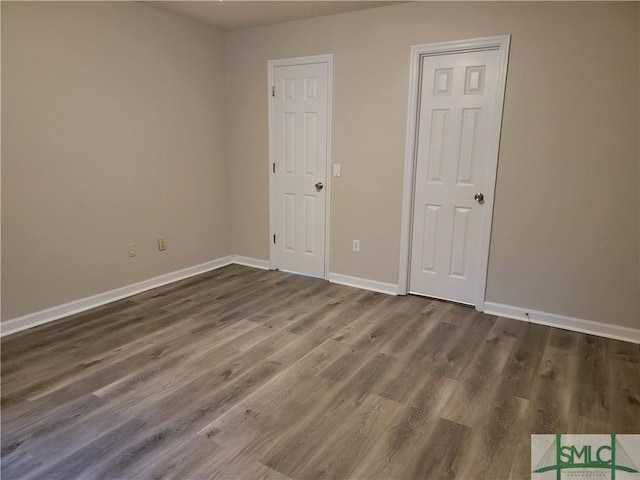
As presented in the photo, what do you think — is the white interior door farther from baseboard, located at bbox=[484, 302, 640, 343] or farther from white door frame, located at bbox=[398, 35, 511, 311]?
baseboard, located at bbox=[484, 302, 640, 343]

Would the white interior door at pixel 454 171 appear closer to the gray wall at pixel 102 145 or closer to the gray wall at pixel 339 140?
the gray wall at pixel 339 140

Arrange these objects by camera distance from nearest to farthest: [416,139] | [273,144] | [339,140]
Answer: [416,139]
[339,140]
[273,144]

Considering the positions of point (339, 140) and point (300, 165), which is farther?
point (300, 165)

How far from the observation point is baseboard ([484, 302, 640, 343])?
3.00 metres

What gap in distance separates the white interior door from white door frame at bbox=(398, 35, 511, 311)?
0.06 feet

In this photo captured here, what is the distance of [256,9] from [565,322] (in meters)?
3.58

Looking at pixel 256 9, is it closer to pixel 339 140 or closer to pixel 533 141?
pixel 339 140

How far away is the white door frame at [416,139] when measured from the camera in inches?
124

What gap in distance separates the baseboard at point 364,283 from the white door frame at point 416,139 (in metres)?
0.09

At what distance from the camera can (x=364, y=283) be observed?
4.08m

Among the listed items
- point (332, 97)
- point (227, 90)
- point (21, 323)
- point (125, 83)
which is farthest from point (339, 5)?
point (21, 323)

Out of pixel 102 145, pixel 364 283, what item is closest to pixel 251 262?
pixel 364 283

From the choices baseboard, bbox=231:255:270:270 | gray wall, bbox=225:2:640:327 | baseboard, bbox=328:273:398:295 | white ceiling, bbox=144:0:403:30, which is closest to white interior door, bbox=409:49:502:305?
gray wall, bbox=225:2:640:327

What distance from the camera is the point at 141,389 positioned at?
7.64 feet
